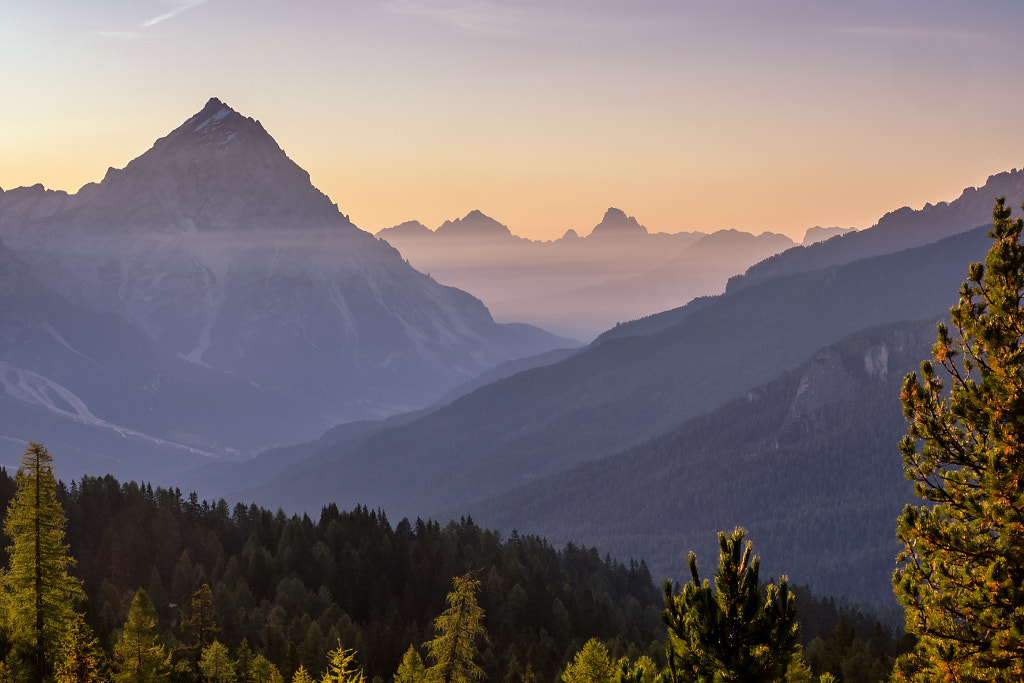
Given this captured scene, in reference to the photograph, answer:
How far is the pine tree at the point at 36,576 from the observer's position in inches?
2287

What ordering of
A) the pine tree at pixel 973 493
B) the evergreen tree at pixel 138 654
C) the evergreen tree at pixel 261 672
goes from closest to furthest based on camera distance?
the pine tree at pixel 973 493, the evergreen tree at pixel 138 654, the evergreen tree at pixel 261 672

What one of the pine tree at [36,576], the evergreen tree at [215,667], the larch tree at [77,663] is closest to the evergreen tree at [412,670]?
the evergreen tree at [215,667]

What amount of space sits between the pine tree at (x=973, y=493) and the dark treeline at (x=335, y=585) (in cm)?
7430

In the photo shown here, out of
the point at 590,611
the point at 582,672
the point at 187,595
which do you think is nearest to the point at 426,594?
the point at 590,611

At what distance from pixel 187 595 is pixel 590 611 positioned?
196 ft

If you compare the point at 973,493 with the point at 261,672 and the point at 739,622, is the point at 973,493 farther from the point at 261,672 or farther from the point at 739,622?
the point at 261,672

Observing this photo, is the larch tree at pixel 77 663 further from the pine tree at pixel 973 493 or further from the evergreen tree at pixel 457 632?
the pine tree at pixel 973 493

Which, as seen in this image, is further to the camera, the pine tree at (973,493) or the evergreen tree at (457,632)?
the evergreen tree at (457,632)

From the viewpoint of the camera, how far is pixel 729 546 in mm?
26766

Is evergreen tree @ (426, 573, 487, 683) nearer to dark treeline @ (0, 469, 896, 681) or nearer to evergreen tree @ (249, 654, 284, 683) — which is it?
evergreen tree @ (249, 654, 284, 683)

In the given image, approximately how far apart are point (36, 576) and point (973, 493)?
166 feet

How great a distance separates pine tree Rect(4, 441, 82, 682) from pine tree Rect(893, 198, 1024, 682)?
47342 millimetres

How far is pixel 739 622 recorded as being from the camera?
88.1 feet

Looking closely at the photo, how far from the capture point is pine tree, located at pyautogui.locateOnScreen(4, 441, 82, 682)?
58.1 meters
